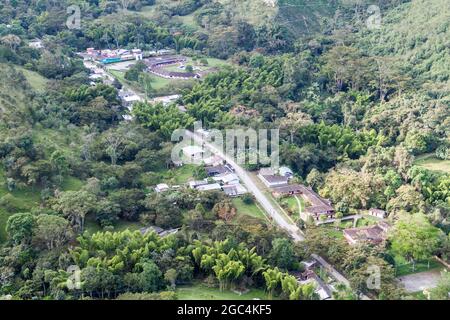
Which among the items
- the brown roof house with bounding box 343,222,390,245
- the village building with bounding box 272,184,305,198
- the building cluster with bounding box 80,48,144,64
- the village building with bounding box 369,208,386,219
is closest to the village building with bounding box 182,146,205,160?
the village building with bounding box 272,184,305,198

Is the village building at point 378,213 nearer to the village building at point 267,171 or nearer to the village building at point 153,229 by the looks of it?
the village building at point 267,171

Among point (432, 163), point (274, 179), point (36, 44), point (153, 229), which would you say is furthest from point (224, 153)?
point (36, 44)

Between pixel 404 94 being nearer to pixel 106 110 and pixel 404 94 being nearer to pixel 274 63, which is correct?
pixel 274 63

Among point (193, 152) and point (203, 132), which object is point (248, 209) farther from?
point (203, 132)

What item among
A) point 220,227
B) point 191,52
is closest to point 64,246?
point 220,227

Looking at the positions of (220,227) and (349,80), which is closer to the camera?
(220,227)

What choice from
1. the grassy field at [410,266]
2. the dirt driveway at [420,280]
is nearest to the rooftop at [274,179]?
the grassy field at [410,266]

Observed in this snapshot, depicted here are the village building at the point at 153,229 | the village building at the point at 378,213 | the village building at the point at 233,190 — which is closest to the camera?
the village building at the point at 153,229
